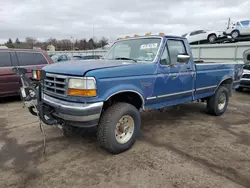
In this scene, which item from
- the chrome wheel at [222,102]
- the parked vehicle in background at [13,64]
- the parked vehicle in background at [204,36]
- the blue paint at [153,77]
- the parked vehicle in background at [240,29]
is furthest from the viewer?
the parked vehicle in background at [204,36]

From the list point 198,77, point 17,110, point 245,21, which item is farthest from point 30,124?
point 245,21

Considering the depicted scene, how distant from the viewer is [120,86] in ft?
10.9

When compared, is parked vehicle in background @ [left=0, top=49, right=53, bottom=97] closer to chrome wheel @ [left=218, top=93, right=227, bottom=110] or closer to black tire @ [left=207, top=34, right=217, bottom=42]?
chrome wheel @ [left=218, top=93, right=227, bottom=110]

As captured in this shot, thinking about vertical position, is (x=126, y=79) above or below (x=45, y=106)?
above

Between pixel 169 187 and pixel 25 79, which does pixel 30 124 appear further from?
pixel 169 187

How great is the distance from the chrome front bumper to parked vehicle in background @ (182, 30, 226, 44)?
1781 cm

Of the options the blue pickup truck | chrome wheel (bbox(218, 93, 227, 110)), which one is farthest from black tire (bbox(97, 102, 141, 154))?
chrome wheel (bbox(218, 93, 227, 110))

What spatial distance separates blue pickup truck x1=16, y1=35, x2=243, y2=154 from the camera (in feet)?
10.1

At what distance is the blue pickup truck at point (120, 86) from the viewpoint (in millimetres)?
3074

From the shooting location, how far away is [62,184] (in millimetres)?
2727

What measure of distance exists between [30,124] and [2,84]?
2824mm

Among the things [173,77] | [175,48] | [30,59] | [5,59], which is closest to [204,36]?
[30,59]

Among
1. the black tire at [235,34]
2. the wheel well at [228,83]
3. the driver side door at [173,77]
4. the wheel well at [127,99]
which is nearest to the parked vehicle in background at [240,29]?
the black tire at [235,34]

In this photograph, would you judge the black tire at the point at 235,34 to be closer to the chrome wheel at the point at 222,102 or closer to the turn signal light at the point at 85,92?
the chrome wheel at the point at 222,102
